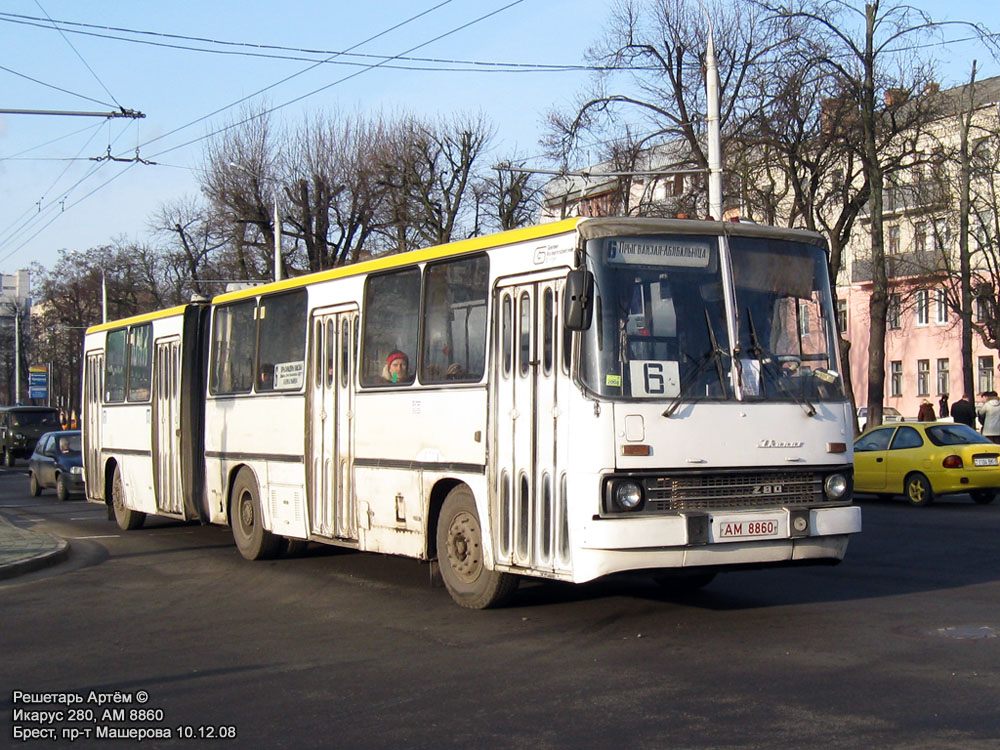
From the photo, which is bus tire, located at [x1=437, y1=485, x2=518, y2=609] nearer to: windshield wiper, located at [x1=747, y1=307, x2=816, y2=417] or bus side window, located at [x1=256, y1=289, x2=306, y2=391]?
windshield wiper, located at [x1=747, y1=307, x2=816, y2=417]

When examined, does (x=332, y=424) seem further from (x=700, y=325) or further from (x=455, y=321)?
(x=700, y=325)

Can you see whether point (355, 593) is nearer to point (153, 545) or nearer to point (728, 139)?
point (153, 545)

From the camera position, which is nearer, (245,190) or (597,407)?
(597,407)

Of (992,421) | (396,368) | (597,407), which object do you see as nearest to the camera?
(597,407)

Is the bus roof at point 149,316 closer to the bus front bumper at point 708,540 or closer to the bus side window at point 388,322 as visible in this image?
the bus side window at point 388,322

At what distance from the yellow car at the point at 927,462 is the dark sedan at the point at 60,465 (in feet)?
53.1

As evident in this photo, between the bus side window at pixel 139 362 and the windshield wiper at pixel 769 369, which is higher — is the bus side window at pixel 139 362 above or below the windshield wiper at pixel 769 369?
above

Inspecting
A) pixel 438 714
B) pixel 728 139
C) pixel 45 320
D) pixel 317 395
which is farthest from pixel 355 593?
pixel 45 320

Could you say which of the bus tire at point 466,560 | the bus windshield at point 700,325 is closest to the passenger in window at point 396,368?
the bus tire at point 466,560

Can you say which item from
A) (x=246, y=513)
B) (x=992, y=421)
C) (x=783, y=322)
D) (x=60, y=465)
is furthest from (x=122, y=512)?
(x=992, y=421)

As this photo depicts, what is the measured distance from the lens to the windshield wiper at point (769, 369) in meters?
9.40

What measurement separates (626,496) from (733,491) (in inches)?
34.5

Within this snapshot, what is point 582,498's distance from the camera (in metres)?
8.94

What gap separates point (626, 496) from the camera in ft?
29.1
